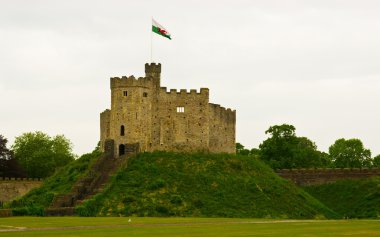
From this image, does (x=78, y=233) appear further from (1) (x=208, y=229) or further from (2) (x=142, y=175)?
(2) (x=142, y=175)

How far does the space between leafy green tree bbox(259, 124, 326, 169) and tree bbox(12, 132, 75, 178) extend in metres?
33.8

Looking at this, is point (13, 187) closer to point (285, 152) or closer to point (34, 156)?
point (34, 156)

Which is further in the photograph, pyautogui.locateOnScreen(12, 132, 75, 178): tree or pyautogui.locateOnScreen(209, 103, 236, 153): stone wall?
pyautogui.locateOnScreen(12, 132, 75, 178): tree

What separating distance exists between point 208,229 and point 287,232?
17.1ft

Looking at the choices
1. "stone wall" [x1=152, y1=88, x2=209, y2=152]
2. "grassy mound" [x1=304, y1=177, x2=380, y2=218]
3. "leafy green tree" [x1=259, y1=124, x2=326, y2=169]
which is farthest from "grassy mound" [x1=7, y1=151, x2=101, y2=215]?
"leafy green tree" [x1=259, y1=124, x2=326, y2=169]

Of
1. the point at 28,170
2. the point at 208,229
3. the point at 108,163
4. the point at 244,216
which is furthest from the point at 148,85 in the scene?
the point at 28,170

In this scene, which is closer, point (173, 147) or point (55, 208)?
point (55, 208)

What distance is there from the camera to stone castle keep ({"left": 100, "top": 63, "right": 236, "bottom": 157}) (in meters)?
85.4

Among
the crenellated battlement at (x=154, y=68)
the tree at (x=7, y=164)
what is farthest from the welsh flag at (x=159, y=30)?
the tree at (x=7, y=164)

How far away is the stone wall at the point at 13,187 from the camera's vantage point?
10781 cm

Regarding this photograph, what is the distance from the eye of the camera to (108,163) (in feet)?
276

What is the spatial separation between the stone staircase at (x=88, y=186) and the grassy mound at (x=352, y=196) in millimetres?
23353

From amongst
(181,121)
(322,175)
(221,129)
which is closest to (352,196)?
(322,175)

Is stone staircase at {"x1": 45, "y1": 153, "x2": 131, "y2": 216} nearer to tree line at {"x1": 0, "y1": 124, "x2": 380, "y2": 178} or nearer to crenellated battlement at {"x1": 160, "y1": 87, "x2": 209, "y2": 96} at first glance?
crenellated battlement at {"x1": 160, "y1": 87, "x2": 209, "y2": 96}
